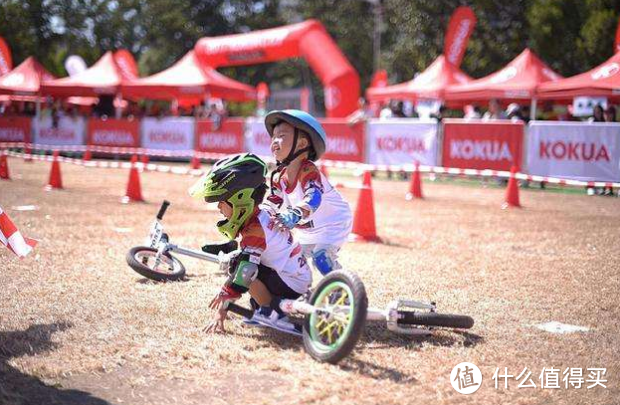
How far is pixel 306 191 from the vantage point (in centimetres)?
468

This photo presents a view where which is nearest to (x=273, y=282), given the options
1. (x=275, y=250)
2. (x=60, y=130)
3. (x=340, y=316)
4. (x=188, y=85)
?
(x=275, y=250)

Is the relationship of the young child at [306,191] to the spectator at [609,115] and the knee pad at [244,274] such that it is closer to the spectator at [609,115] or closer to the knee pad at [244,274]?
the knee pad at [244,274]

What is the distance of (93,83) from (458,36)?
14.0m

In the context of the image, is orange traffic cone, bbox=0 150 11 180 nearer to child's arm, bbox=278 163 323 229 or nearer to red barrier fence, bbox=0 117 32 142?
red barrier fence, bbox=0 117 32 142

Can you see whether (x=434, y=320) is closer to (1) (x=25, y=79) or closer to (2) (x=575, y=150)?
(2) (x=575, y=150)

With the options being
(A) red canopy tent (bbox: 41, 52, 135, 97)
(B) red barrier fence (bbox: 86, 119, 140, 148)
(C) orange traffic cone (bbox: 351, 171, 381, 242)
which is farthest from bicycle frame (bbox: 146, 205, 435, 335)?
(A) red canopy tent (bbox: 41, 52, 135, 97)

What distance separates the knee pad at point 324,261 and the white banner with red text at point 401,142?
45.1 feet

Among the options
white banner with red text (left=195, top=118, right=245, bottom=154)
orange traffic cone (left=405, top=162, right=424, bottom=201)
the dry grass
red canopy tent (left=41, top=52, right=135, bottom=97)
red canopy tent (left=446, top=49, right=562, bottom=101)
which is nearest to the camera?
the dry grass

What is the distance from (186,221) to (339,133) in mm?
11727

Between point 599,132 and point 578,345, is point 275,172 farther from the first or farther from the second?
point 599,132

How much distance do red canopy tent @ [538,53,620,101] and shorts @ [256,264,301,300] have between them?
1482 cm

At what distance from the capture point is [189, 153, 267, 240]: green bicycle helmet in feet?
14.8

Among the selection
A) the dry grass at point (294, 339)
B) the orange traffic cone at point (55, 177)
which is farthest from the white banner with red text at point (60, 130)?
the dry grass at point (294, 339)

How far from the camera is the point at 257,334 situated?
4.80 meters
